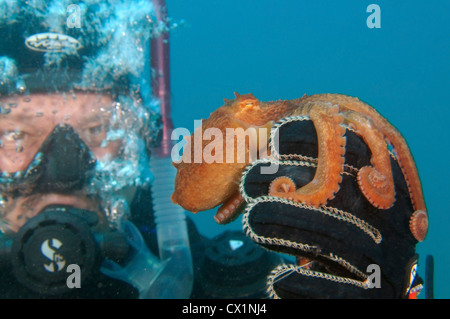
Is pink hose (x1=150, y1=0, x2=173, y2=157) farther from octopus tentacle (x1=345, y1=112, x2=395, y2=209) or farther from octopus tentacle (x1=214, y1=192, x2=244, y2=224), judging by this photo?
octopus tentacle (x1=345, y1=112, x2=395, y2=209)

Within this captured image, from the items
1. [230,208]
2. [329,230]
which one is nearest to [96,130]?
[230,208]

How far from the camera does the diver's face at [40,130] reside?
3850 millimetres

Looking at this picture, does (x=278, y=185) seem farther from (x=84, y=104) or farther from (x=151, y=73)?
(x=151, y=73)

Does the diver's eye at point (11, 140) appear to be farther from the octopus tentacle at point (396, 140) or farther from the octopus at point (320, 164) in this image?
the octopus tentacle at point (396, 140)

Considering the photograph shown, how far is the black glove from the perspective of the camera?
4.29ft

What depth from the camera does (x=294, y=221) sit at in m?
1.30

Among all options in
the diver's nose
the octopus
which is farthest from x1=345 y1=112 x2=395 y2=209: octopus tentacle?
the diver's nose

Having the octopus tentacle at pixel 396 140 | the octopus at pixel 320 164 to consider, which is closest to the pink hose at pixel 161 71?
the octopus at pixel 320 164

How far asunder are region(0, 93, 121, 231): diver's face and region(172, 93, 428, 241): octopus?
277cm

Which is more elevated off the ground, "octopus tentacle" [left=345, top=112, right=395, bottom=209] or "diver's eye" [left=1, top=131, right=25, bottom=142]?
"diver's eye" [left=1, top=131, right=25, bottom=142]

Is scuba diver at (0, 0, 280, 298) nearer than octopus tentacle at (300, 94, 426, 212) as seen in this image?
No

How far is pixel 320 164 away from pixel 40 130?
154 inches
